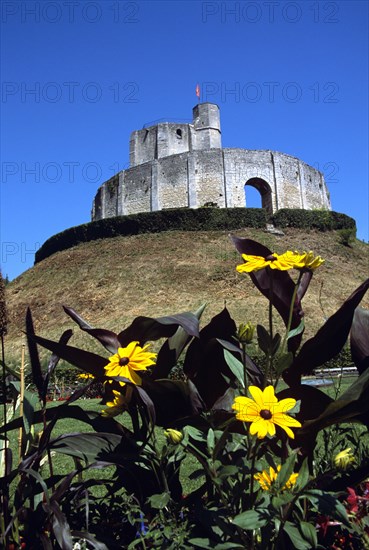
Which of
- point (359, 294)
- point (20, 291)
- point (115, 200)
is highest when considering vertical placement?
point (115, 200)

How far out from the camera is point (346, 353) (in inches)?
600

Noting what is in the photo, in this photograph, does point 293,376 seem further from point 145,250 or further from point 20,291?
point 20,291

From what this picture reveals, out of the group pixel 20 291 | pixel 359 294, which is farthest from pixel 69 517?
pixel 20 291

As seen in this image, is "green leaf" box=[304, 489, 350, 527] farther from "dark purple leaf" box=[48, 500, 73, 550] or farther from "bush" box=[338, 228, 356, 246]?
"bush" box=[338, 228, 356, 246]

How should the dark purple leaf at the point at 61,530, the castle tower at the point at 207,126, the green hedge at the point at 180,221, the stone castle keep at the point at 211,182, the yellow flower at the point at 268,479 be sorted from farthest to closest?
1. the castle tower at the point at 207,126
2. the stone castle keep at the point at 211,182
3. the green hedge at the point at 180,221
4. the yellow flower at the point at 268,479
5. the dark purple leaf at the point at 61,530

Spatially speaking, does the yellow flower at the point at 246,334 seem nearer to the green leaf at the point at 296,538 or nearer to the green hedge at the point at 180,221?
the green leaf at the point at 296,538

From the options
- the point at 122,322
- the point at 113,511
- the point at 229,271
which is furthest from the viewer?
the point at 229,271

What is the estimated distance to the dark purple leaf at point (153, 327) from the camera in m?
1.82

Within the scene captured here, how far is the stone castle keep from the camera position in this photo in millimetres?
30531

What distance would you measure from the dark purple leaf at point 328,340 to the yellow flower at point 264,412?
1.69 ft

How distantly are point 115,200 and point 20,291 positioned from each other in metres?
9.95

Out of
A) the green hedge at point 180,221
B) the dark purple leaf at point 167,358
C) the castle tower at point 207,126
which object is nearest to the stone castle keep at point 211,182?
the castle tower at point 207,126

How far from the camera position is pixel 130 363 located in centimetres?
171

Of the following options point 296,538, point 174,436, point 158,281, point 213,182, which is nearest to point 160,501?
point 174,436
